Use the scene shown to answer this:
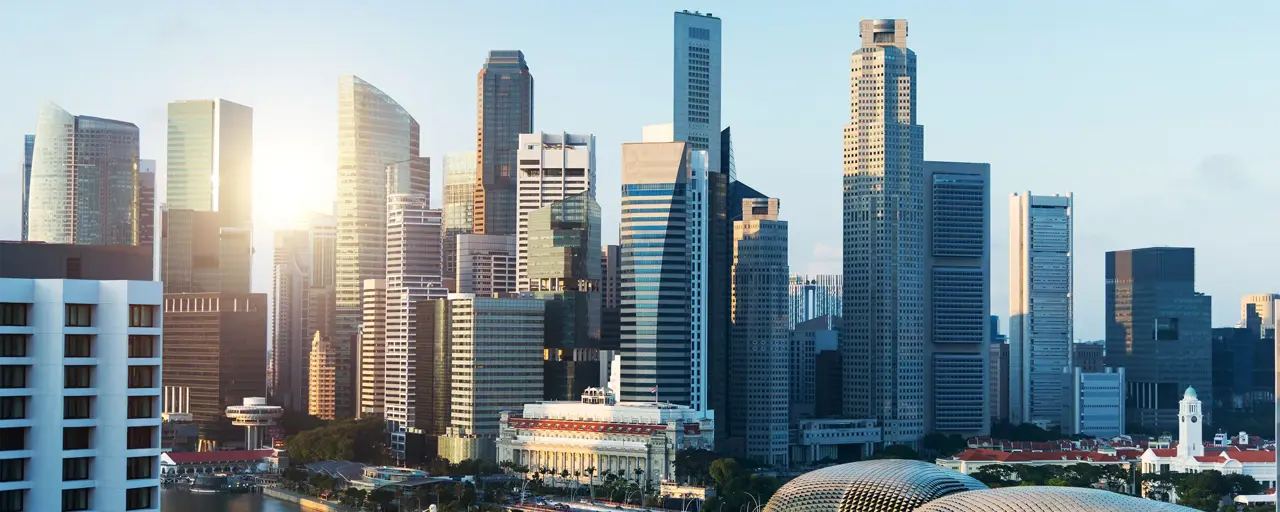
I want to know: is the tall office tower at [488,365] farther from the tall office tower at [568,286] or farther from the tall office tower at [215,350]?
the tall office tower at [215,350]

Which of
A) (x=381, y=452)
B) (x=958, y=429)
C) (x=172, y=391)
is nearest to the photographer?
(x=381, y=452)

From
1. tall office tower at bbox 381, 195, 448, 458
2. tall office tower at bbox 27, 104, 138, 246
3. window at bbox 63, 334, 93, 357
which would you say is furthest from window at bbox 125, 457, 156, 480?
tall office tower at bbox 27, 104, 138, 246

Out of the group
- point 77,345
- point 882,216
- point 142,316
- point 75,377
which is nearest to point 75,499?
point 75,377

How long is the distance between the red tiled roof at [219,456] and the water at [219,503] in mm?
9803

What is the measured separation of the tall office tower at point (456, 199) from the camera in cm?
16475

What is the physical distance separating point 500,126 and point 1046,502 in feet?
384

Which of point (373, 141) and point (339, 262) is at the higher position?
point (373, 141)

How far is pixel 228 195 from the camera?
19812 centimetres

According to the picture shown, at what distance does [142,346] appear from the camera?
29047mm

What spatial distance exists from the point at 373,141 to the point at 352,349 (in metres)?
25.2

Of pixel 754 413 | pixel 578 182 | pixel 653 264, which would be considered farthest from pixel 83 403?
pixel 578 182

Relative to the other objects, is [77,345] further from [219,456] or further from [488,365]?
[219,456]

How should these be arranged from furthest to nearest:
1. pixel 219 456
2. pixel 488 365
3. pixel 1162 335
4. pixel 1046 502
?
pixel 1162 335, pixel 219 456, pixel 488 365, pixel 1046 502

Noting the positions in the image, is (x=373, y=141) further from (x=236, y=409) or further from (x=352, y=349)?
(x=236, y=409)
